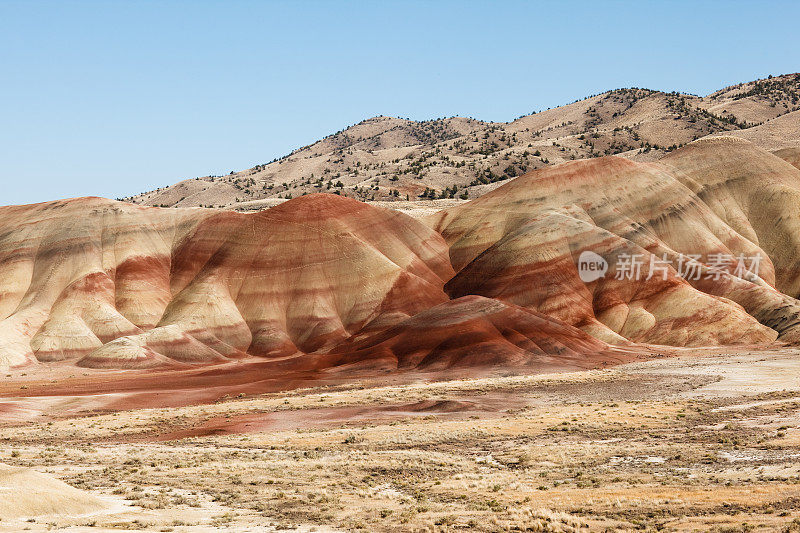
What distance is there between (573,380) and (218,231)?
52425 mm

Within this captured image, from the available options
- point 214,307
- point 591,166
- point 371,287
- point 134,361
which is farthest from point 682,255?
point 134,361

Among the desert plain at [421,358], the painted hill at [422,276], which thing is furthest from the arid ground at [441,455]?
the painted hill at [422,276]

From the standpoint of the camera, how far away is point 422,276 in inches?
3740

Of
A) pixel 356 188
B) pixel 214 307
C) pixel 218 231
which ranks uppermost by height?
pixel 356 188

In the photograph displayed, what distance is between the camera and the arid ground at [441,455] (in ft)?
76.4

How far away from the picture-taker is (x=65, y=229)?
98.2 metres

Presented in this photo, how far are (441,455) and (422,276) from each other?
200 ft

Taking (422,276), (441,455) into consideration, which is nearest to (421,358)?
(422,276)

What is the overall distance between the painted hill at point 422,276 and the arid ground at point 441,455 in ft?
58.3

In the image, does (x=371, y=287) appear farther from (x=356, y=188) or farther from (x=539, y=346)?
(x=356, y=188)

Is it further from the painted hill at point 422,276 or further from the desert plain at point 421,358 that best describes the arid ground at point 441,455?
the painted hill at point 422,276

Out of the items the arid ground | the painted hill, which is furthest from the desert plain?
the painted hill

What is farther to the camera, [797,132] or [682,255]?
[797,132]

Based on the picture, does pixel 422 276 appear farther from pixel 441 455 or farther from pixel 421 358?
pixel 441 455
